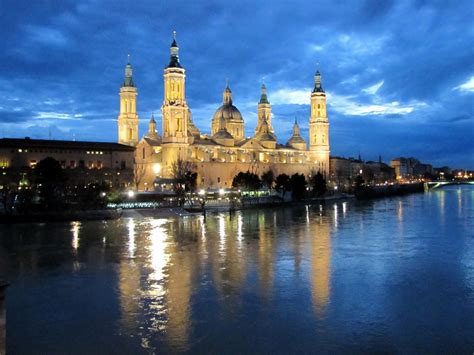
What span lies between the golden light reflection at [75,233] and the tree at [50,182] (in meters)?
3.98

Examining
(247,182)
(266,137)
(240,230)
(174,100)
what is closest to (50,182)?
(240,230)

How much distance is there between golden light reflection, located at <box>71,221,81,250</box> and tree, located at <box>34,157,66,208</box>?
398cm

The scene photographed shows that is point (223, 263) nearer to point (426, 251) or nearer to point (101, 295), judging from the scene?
point (101, 295)

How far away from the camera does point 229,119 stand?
2813 inches

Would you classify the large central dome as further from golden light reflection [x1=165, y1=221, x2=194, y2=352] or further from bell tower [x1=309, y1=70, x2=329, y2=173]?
golden light reflection [x1=165, y1=221, x2=194, y2=352]

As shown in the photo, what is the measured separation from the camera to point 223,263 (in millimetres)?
16719

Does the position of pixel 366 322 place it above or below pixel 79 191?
below

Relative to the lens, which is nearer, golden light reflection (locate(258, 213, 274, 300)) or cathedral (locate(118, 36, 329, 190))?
golden light reflection (locate(258, 213, 274, 300))

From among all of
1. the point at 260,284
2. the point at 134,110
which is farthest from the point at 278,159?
the point at 260,284

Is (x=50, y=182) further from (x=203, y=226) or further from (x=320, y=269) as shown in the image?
(x=320, y=269)

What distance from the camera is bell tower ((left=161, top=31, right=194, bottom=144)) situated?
5712cm

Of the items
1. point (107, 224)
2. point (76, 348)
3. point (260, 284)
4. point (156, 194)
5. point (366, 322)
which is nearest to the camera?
point (76, 348)

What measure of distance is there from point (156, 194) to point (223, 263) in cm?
3000

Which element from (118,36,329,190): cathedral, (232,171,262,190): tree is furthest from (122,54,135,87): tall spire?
(232,171,262,190): tree
